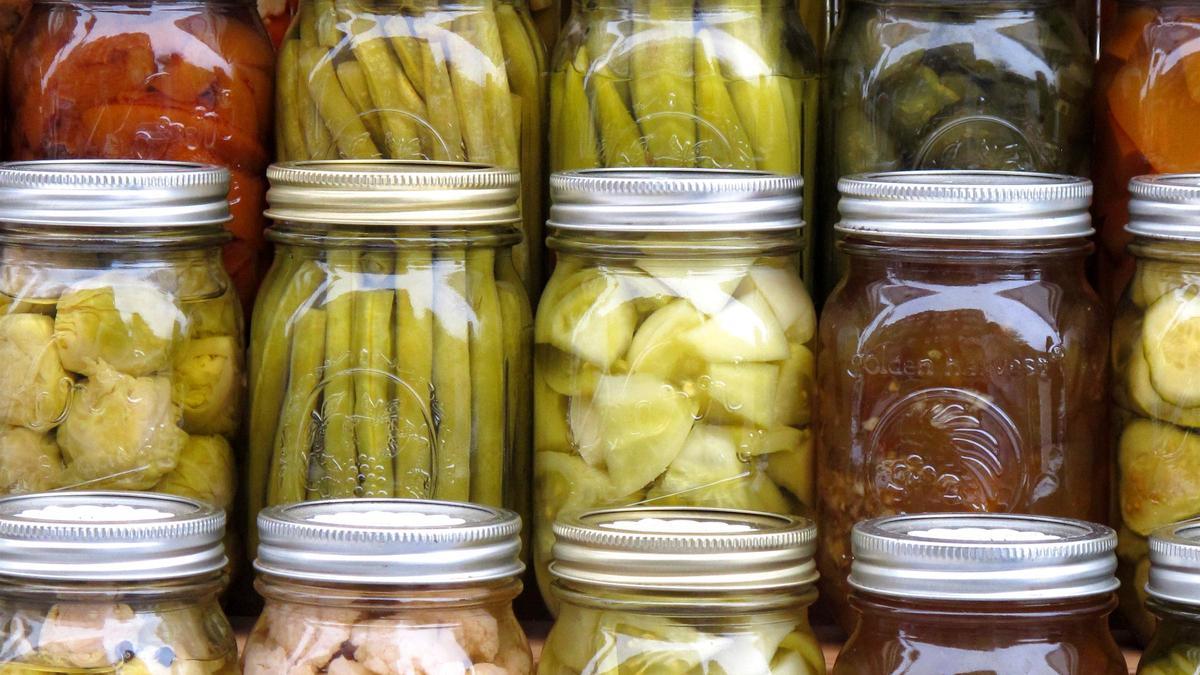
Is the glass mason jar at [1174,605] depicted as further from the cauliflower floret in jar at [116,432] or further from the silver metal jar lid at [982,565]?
the cauliflower floret in jar at [116,432]

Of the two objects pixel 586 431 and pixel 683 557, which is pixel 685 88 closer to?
pixel 586 431

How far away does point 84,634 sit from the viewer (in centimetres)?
102

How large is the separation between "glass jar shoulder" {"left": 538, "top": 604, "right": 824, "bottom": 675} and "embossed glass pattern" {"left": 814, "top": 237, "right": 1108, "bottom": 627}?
0.17m

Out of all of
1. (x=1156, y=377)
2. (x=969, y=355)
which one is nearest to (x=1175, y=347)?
(x=1156, y=377)

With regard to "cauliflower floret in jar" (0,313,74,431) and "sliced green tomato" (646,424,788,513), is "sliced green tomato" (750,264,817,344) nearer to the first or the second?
"sliced green tomato" (646,424,788,513)

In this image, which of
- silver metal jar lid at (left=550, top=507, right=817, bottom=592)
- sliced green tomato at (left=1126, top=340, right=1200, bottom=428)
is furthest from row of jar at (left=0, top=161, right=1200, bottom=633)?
silver metal jar lid at (left=550, top=507, right=817, bottom=592)

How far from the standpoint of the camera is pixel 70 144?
136 centimetres

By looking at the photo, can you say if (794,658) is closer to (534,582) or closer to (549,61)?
(534,582)

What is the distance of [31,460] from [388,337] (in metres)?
0.25

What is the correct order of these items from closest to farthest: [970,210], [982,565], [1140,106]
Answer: [982,565], [970,210], [1140,106]

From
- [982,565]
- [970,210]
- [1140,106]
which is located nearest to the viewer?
[982,565]

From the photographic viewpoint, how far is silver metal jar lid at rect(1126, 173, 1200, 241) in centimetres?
115

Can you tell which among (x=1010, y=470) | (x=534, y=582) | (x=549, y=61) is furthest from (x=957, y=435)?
(x=549, y=61)

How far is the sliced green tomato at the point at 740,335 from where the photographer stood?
46.5 inches
